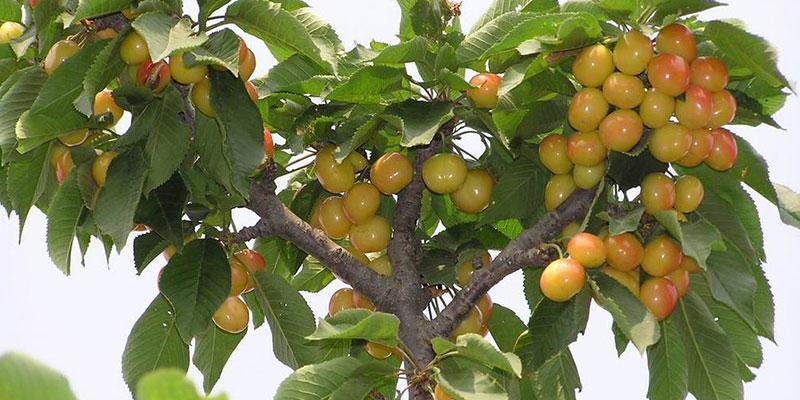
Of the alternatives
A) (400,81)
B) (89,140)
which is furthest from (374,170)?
(89,140)

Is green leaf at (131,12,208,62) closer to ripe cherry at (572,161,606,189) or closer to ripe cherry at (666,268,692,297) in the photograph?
ripe cherry at (572,161,606,189)

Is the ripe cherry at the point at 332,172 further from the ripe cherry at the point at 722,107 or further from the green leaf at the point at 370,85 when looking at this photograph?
the ripe cherry at the point at 722,107

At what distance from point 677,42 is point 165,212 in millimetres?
776

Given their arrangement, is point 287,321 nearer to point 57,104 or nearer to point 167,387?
point 57,104

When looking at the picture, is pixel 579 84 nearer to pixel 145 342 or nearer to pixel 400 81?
pixel 400 81

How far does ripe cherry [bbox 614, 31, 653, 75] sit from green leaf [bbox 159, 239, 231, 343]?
0.65 metres

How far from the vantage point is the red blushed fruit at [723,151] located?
1.41 metres

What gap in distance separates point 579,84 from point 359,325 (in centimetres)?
58

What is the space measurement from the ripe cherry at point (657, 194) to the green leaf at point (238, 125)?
0.54 metres

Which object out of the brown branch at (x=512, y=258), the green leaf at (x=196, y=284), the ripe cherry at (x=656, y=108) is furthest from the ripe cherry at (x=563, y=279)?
the green leaf at (x=196, y=284)

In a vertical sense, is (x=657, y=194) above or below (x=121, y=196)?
above

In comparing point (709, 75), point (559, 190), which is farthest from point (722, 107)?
point (559, 190)

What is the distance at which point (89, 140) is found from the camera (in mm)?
1573

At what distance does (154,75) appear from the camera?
146 cm
